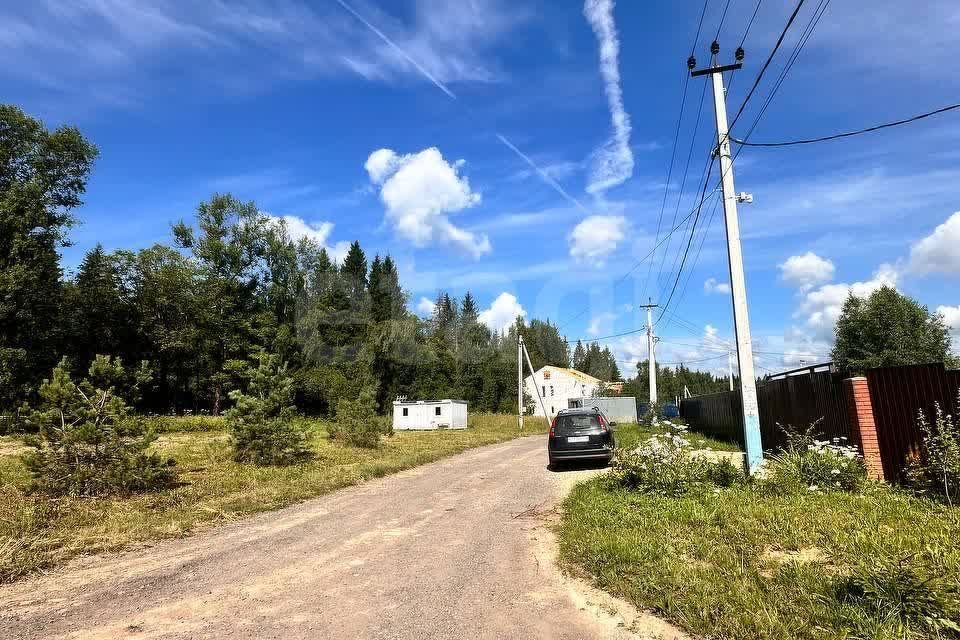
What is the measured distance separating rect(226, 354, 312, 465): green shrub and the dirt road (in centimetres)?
612

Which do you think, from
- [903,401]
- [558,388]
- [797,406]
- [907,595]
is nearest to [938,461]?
[903,401]

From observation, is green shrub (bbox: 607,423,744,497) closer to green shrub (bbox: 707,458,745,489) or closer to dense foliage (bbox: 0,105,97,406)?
green shrub (bbox: 707,458,745,489)

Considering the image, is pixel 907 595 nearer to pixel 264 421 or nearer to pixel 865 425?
pixel 865 425

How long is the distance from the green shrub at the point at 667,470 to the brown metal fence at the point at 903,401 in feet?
6.89

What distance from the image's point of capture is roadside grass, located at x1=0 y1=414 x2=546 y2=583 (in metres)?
6.56

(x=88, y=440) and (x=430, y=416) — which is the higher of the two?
(x=430, y=416)

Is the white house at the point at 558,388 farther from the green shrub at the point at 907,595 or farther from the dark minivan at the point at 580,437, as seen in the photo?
the green shrub at the point at 907,595

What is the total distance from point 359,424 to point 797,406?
46.8 ft

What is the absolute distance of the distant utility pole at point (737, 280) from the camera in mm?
9280

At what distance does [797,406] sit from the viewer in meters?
11.9

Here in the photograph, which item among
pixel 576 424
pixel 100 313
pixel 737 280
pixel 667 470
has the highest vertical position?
pixel 100 313

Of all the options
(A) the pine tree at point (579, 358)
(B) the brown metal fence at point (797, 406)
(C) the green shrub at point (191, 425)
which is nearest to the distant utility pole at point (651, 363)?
(B) the brown metal fence at point (797, 406)

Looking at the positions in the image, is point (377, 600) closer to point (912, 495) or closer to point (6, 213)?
point (912, 495)

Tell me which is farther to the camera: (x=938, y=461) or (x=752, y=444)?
(x=752, y=444)
